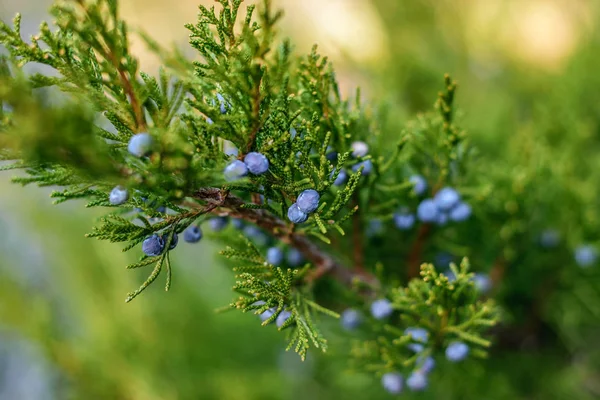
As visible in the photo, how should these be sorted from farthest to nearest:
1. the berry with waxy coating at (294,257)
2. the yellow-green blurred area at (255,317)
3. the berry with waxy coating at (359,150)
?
the yellow-green blurred area at (255,317)
the berry with waxy coating at (294,257)
the berry with waxy coating at (359,150)

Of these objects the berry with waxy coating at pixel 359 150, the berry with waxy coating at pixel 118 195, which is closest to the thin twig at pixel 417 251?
the berry with waxy coating at pixel 359 150

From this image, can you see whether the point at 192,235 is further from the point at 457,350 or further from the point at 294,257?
the point at 457,350

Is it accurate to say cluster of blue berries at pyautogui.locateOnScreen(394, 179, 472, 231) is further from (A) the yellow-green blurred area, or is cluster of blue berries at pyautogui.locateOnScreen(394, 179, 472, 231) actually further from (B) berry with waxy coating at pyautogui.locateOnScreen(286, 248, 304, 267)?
(A) the yellow-green blurred area

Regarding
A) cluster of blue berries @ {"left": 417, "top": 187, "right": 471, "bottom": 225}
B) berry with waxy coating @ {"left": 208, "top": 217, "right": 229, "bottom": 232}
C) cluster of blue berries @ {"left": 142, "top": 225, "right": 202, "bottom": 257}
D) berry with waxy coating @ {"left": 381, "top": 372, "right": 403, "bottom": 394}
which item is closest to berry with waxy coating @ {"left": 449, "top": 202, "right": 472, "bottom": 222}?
cluster of blue berries @ {"left": 417, "top": 187, "right": 471, "bottom": 225}

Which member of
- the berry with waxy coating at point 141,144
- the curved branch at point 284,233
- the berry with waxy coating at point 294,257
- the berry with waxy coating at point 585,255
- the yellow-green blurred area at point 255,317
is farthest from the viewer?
the yellow-green blurred area at point 255,317

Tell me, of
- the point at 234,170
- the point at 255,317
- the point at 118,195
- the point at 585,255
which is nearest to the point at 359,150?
the point at 234,170

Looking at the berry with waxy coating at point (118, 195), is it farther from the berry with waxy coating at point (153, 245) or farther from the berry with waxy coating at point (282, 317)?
the berry with waxy coating at point (282, 317)
